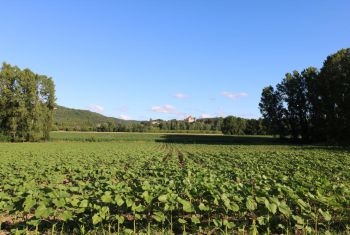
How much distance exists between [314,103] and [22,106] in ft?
208

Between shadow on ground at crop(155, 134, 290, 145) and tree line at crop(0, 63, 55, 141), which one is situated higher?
tree line at crop(0, 63, 55, 141)

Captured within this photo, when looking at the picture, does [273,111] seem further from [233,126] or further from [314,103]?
[233,126]

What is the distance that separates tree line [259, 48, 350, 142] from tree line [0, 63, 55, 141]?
5373 cm

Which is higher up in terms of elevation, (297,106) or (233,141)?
(297,106)

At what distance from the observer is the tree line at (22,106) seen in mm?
62938

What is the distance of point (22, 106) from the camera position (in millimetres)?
63000

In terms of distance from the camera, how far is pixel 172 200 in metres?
6.26

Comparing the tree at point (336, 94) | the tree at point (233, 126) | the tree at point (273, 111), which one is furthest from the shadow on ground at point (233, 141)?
the tree at point (233, 126)

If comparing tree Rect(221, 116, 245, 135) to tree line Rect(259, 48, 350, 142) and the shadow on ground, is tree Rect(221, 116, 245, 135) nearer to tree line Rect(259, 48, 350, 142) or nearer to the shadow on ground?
the shadow on ground

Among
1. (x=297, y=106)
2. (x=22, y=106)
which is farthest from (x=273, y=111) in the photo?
(x=22, y=106)

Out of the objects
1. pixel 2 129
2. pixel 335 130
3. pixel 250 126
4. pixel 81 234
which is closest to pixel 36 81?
pixel 2 129

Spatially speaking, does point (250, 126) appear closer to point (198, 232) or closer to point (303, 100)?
point (303, 100)

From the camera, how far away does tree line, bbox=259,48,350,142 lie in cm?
4906

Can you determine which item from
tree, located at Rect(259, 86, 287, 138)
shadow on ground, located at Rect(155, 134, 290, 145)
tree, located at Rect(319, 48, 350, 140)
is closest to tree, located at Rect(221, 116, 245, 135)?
shadow on ground, located at Rect(155, 134, 290, 145)
